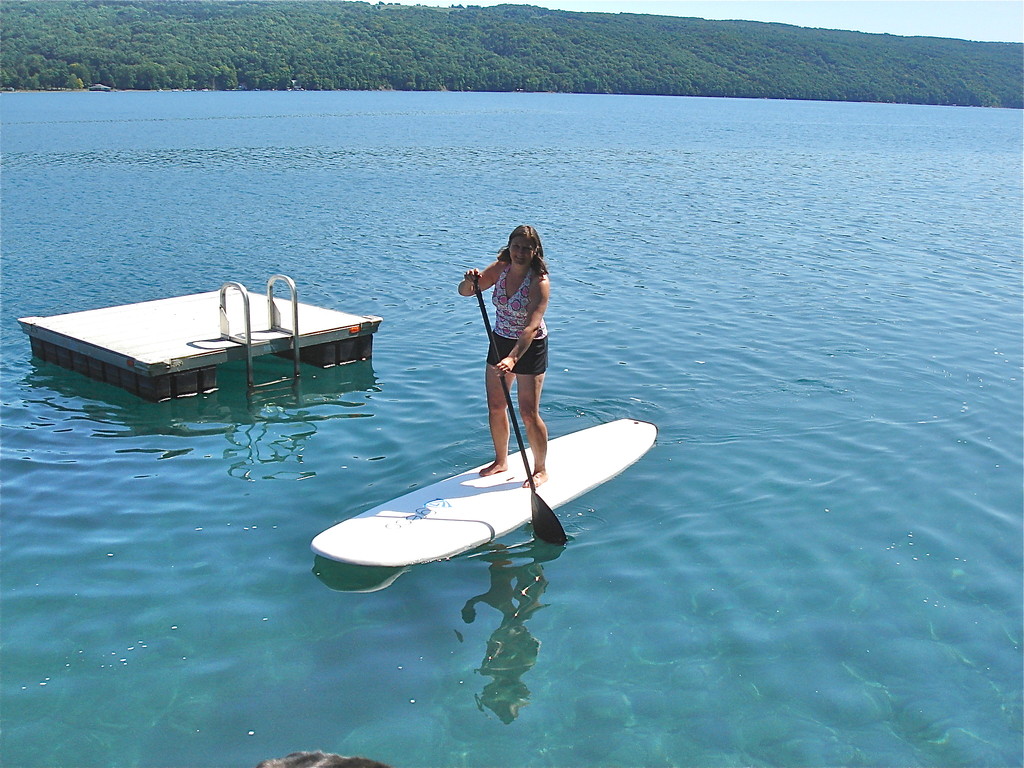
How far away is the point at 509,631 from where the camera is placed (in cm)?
634

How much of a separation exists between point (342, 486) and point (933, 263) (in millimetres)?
15195

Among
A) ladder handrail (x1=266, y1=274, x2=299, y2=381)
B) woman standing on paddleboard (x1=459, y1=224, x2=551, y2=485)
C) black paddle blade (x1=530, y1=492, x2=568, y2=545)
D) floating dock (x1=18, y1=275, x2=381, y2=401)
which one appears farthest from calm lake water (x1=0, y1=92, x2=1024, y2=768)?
woman standing on paddleboard (x1=459, y1=224, x2=551, y2=485)

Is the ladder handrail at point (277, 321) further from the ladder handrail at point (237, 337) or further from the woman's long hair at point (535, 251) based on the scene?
the woman's long hair at point (535, 251)

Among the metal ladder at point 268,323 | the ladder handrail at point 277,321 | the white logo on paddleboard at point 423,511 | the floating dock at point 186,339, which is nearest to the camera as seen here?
the white logo on paddleboard at point 423,511

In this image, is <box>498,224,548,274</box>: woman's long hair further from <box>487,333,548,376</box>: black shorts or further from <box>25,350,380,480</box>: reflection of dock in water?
<box>25,350,380,480</box>: reflection of dock in water

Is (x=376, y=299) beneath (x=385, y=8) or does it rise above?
beneath

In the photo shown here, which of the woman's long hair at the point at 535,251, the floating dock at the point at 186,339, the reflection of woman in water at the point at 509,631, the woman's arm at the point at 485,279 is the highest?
the woman's long hair at the point at 535,251

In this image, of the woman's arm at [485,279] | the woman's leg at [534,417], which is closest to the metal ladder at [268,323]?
the woman's arm at [485,279]

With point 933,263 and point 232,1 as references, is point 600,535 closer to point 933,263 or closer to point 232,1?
point 933,263

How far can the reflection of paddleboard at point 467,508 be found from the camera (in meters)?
6.92

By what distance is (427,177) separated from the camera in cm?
3300

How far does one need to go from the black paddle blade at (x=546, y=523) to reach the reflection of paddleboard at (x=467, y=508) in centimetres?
15

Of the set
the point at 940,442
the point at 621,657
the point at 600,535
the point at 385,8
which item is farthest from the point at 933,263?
the point at 385,8

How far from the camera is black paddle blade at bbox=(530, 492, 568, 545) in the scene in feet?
24.3
